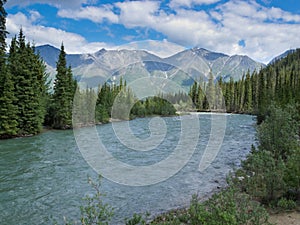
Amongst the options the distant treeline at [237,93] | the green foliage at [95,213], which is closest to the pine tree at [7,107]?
the green foliage at [95,213]

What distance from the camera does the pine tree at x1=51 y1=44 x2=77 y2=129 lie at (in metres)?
34.2

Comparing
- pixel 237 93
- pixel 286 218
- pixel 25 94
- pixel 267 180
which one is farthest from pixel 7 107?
pixel 237 93

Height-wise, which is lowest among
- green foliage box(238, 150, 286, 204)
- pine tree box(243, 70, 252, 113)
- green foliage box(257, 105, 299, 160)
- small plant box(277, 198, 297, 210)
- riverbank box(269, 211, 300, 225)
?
riverbank box(269, 211, 300, 225)

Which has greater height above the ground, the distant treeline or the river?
the distant treeline

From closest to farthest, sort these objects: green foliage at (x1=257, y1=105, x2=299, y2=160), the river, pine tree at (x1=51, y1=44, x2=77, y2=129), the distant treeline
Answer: the river, green foliage at (x1=257, y1=105, x2=299, y2=160), pine tree at (x1=51, y1=44, x2=77, y2=129), the distant treeline

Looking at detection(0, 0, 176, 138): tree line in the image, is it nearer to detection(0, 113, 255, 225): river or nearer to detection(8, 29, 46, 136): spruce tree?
detection(8, 29, 46, 136): spruce tree

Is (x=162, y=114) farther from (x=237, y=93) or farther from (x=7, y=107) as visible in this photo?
(x=7, y=107)

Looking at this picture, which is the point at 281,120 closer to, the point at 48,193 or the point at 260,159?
the point at 260,159

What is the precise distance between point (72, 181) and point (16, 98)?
57.4 ft

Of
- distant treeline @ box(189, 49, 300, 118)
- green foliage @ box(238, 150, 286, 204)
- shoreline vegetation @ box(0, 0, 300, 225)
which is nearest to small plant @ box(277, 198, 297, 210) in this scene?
shoreline vegetation @ box(0, 0, 300, 225)

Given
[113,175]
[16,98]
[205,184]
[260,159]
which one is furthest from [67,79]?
[260,159]

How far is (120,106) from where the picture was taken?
58.8 metres

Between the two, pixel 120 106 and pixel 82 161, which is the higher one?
pixel 120 106

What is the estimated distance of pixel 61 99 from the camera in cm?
3472
